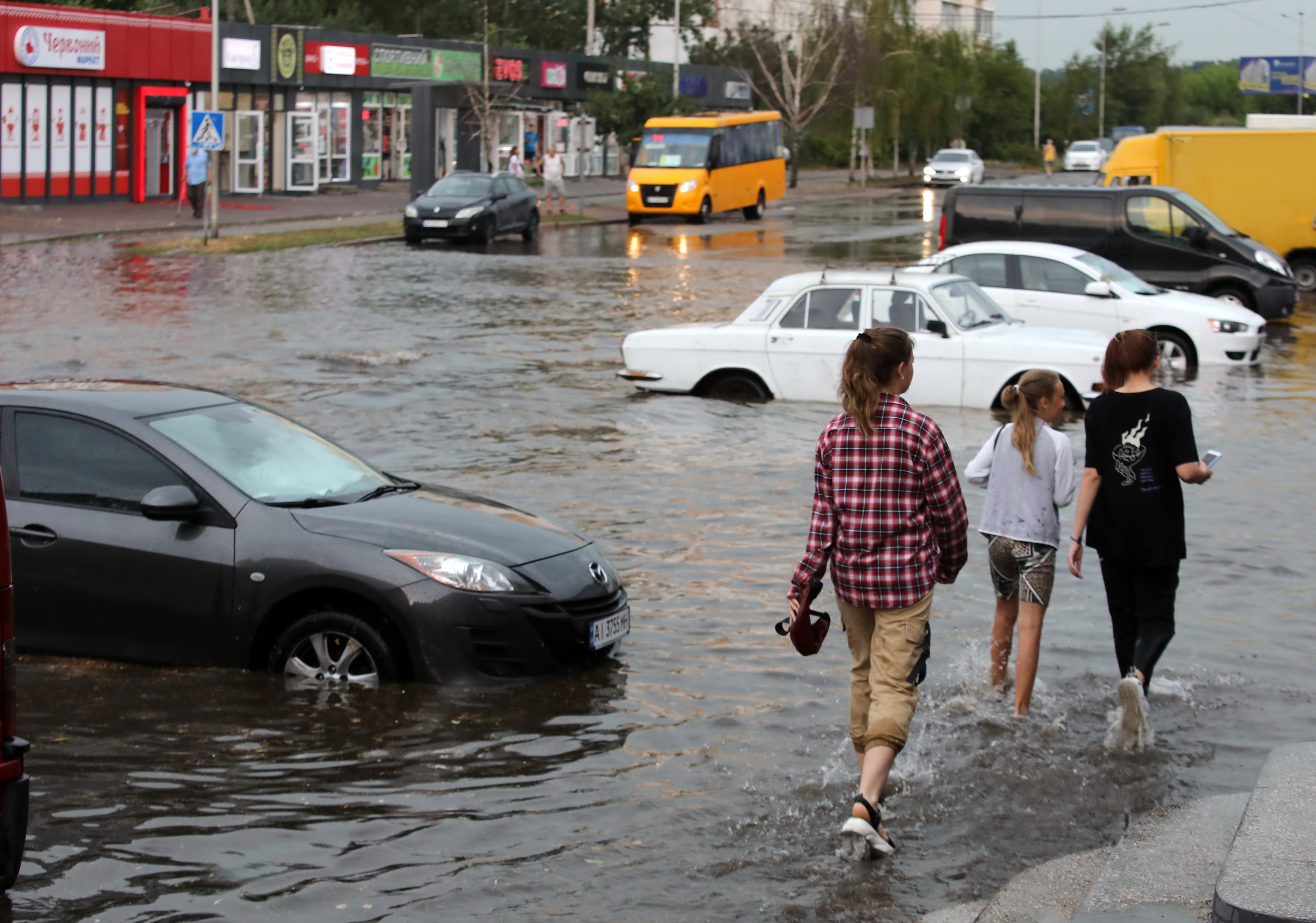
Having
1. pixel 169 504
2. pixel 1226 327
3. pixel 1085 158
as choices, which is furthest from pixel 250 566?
pixel 1085 158

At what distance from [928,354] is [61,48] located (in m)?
30.7

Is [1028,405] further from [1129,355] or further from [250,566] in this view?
[250,566]

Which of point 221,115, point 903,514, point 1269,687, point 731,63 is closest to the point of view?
point 903,514

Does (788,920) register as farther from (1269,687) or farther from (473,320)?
(473,320)

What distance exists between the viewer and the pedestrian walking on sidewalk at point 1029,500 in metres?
6.57

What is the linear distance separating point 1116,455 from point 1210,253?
1679cm

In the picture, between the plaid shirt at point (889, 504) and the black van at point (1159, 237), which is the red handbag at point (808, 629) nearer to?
the plaid shirt at point (889, 504)

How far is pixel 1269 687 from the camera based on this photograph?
7.25 m

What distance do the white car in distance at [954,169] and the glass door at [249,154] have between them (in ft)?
95.5

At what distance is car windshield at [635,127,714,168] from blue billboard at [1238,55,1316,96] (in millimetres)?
65733

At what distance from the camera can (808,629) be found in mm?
5520

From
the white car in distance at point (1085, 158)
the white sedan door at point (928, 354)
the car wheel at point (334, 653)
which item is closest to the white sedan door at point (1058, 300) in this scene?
the white sedan door at point (928, 354)

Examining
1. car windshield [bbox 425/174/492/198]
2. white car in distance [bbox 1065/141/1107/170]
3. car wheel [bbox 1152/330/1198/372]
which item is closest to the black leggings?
car wheel [bbox 1152/330/1198/372]

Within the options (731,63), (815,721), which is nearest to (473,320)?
(815,721)
